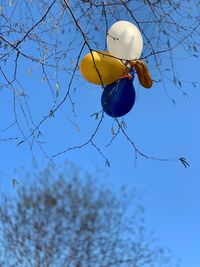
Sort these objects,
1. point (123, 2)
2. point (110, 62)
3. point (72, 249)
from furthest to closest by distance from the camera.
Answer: point (72, 249) → point (123, 2) → point (110, 62)

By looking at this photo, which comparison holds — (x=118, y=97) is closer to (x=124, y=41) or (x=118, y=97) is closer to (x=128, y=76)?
(x=128, y=76)

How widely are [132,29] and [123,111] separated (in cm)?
30

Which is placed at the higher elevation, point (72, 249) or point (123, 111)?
point (72, 249)

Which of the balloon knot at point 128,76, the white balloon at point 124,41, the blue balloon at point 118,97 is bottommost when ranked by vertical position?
the blue balloon at point 118,97

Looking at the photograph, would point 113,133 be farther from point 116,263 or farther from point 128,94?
point 116,263

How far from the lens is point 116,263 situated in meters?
5.57

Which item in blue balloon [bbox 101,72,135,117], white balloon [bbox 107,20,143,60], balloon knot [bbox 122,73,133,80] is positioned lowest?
blue balloon [bbox 101,72,135,117]

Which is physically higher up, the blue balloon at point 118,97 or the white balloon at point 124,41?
the white balloon at point 124,41

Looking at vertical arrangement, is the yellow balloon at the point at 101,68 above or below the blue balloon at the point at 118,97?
above

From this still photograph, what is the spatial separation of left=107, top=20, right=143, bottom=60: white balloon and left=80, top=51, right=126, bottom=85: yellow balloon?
0.10 feet

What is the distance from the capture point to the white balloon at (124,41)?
1771 millimetres

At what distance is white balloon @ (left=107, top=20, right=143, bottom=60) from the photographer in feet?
5.81

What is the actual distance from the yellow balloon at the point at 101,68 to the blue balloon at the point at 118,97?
0.09ft

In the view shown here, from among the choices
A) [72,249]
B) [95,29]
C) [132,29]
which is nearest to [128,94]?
[132,29]
